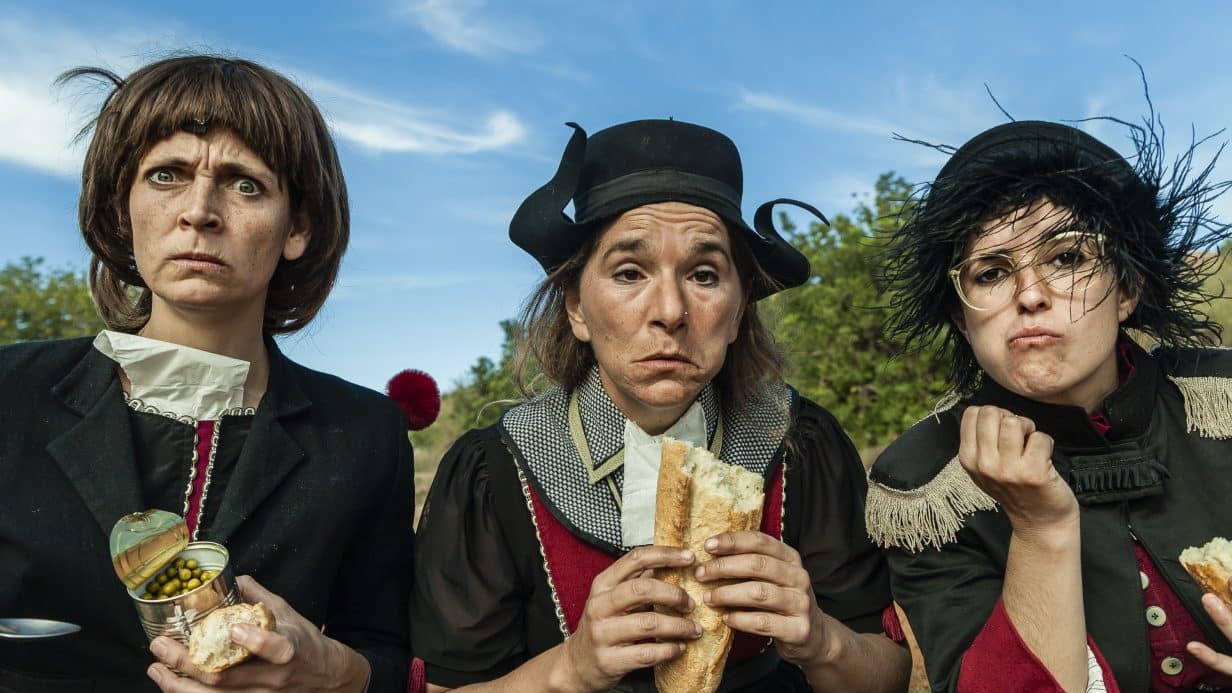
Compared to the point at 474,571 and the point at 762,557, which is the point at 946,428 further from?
the point at 474,571

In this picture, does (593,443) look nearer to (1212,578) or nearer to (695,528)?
(695,528)

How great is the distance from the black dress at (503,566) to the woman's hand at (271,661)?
1.23ft

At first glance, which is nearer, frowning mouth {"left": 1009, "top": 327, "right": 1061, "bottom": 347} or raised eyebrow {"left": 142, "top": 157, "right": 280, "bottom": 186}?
frowning mouth {"left": 1009, "top": 327, "right": 1061, "bottom": 347}

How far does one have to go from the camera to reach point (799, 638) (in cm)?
282

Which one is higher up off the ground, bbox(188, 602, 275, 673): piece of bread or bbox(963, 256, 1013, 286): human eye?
bbox(963, 256, 1013, 286): human eye

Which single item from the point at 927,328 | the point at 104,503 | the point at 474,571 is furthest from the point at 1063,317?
the point at 104,503

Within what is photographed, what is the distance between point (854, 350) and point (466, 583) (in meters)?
8.65

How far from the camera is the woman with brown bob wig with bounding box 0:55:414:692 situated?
3102mm

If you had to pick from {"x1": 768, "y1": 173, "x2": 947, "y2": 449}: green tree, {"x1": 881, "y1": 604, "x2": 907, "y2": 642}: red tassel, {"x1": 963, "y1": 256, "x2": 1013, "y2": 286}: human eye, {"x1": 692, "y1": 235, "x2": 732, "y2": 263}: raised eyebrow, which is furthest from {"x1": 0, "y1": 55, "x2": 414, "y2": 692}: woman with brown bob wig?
{"x1": 768, "y1": 173, "x2": 947, "y2": 449}: green tree

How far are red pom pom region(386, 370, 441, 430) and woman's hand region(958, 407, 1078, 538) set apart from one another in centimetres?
203

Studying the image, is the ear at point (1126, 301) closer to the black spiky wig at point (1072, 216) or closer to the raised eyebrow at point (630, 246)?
the black spiky wig at point (1072, 216)

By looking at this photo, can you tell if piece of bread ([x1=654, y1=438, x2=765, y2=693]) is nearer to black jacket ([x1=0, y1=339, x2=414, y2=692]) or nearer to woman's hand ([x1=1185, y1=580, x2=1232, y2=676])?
black jacket ([x1=0, y1=339, x2=414, y2=692])

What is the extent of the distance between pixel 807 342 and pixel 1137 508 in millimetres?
8457

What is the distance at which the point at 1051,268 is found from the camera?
3059mm
